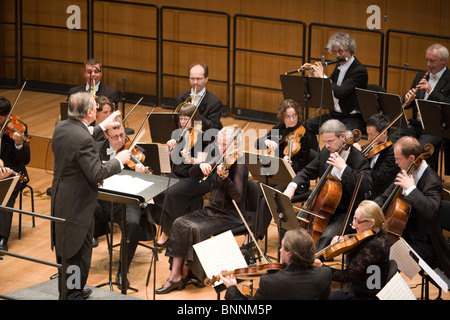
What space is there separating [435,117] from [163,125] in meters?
2.24

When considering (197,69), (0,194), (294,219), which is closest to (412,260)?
(294,219)

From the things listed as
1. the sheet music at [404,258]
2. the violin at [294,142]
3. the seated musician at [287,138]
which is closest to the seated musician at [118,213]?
the seated musician at [287,138]

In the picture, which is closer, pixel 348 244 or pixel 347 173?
pixel 348 244

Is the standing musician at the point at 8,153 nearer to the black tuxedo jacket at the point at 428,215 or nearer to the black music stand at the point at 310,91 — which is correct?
the black music stand at the point at 310,91

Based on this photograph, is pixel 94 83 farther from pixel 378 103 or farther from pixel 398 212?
pixel 398 212

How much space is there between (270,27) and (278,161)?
130 inches

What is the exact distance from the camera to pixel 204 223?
5.48 meters

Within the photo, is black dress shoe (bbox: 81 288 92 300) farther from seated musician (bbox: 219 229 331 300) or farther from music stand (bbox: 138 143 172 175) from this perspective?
music stand (bbox: 138 143 172 175)

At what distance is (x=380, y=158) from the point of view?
556cm

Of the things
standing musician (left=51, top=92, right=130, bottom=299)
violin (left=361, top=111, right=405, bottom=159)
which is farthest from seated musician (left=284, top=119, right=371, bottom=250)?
standing musician (left=51, top=92, right=130, bottom=299)

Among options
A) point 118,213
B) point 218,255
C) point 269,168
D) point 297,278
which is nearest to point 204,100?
point 269,168

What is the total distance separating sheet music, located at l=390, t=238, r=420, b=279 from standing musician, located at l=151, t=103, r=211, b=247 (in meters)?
2.01
